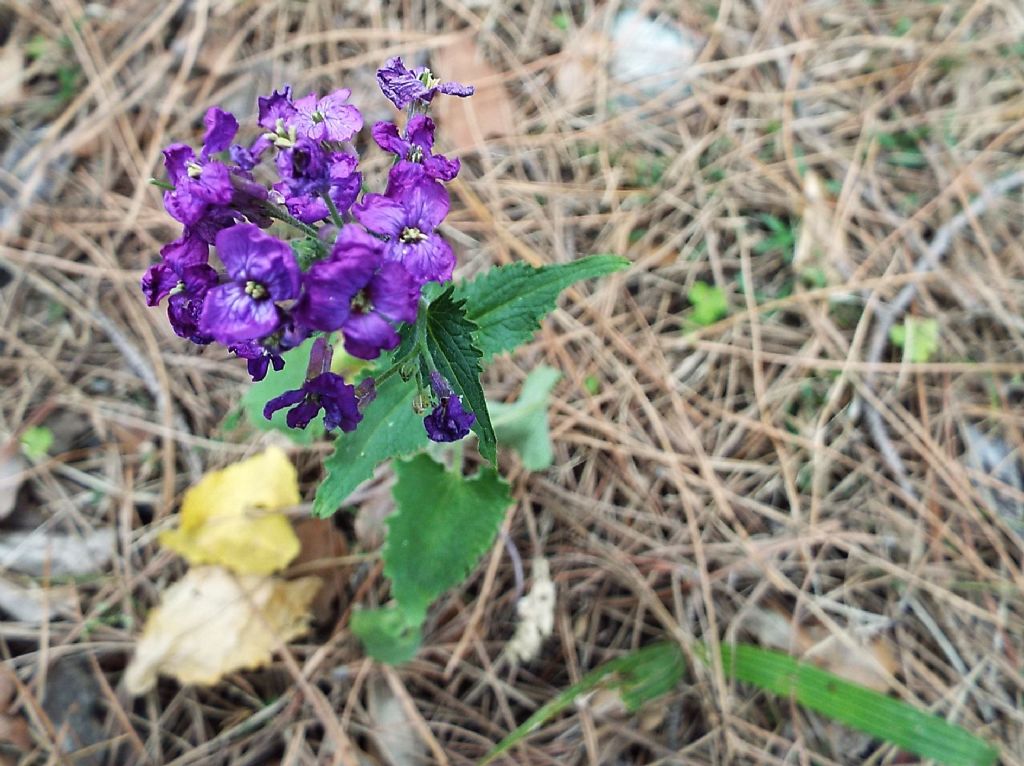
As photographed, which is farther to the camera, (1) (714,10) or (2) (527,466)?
(1) (714,10)

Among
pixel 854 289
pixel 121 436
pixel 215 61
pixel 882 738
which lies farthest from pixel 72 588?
pixel 854 289

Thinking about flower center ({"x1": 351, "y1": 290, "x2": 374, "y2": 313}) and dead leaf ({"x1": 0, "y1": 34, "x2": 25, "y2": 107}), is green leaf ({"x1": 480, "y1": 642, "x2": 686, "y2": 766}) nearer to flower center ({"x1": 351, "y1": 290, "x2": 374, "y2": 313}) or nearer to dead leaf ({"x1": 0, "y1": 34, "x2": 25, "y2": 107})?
flower center ({"x1": 351, "y1": 290, "x2": 374, "y2": 313})

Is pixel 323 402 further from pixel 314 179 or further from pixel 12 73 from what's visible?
pixel 12 73

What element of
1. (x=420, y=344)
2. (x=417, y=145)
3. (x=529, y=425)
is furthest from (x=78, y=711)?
(x=417, y=145)

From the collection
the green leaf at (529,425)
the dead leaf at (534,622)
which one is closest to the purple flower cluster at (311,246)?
the green leaf at (529,425)

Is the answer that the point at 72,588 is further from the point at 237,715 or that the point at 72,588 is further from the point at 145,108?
the point at 145,108

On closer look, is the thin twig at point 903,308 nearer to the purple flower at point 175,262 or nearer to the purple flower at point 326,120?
the purple flower at point 326,120
